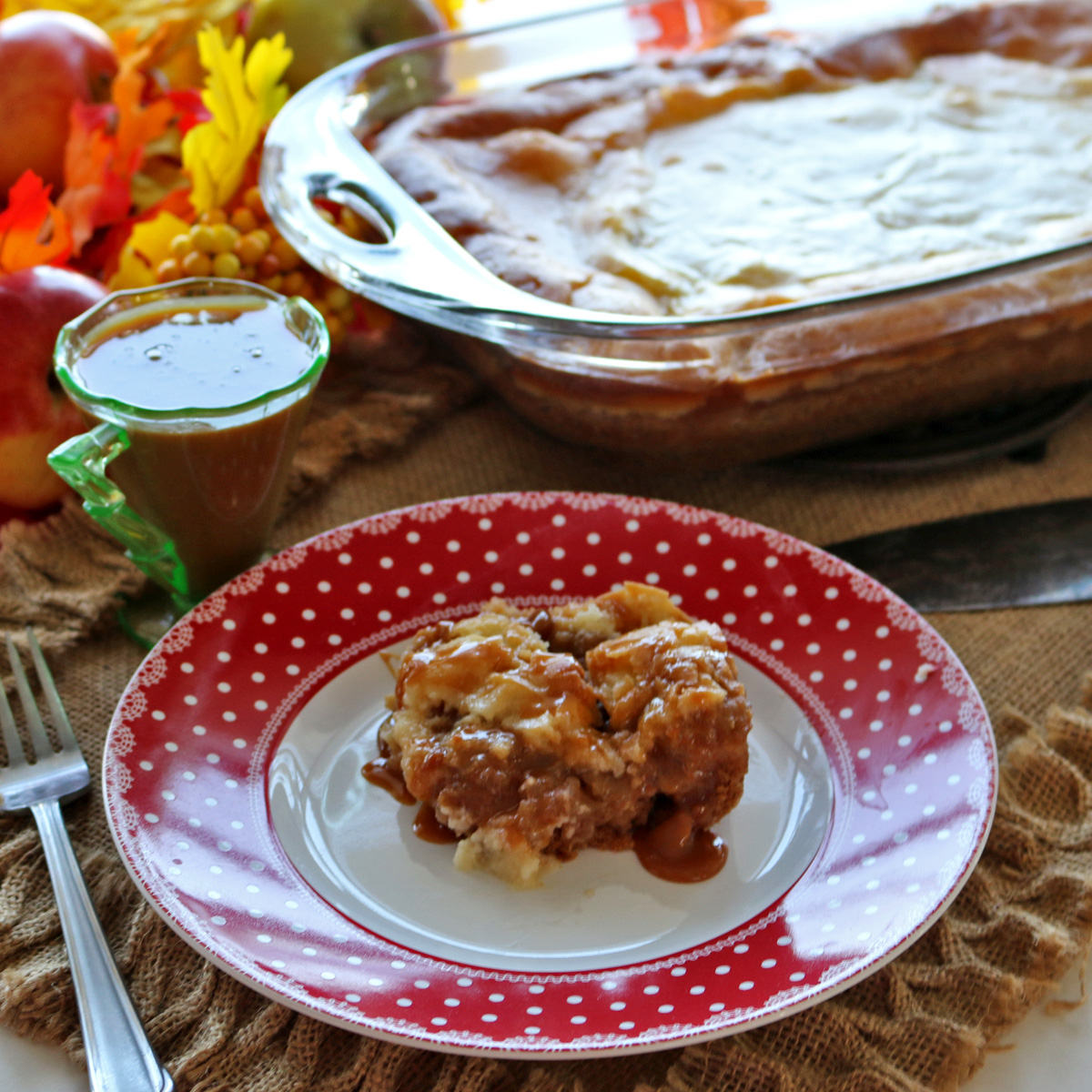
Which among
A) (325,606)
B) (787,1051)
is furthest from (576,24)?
(787,1051)

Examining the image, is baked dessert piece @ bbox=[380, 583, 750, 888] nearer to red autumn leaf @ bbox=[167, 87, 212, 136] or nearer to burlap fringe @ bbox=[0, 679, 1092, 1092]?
burlap fringe @ bbox=[0, 679, 1092, 1092]

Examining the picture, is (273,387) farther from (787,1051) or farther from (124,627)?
(787,1051)

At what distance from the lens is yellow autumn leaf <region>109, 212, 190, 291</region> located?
4.98ft

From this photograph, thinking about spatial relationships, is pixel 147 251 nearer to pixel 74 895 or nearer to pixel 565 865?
pixel 74 895

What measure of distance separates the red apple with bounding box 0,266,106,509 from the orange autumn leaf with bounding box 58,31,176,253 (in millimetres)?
244

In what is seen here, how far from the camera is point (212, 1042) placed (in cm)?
83

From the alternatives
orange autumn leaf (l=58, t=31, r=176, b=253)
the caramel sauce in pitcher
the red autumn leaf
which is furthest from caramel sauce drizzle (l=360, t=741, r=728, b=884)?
the red autumn leaf

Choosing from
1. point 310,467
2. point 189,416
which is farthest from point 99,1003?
point 310,467

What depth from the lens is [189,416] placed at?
110 cm

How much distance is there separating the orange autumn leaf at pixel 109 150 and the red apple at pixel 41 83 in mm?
26

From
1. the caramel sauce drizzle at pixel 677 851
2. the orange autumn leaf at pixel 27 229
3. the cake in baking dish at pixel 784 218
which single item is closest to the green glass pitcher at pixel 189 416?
the cake in baking dish at pixel 784 218

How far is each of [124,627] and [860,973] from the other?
0.84m

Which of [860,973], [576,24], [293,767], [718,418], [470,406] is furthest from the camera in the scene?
[576,24]

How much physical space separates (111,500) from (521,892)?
55 cm
